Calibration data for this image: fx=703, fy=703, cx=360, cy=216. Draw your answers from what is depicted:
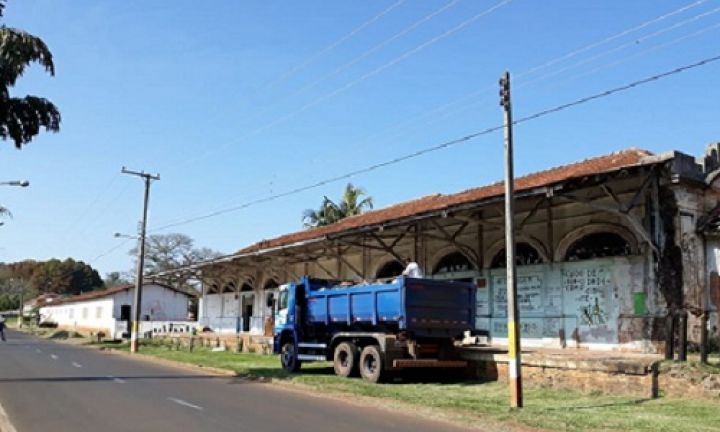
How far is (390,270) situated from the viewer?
30375 mm

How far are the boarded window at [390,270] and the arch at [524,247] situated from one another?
5.85m

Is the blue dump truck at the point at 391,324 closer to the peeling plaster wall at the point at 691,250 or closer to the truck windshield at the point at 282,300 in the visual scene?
the truck windshield at the point at 282,300

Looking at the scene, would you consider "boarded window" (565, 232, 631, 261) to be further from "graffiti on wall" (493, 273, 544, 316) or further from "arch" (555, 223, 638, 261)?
"graffiti on wall" (493, 273, 544, 316)

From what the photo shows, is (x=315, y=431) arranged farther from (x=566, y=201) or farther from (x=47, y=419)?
(x=566, y=201)

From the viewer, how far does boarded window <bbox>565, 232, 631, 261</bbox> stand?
66.4 feet

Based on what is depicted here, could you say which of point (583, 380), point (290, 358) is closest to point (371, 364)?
point (290, 358)

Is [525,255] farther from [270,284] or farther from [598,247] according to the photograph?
[270,284]

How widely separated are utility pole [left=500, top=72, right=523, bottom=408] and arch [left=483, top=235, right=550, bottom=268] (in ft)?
30.1

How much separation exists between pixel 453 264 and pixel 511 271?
1326 cm

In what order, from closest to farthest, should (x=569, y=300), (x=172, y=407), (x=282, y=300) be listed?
(x=172, y=407), (x=569, y=300), (x=282, y=300)

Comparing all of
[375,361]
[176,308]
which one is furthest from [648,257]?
[176,308]

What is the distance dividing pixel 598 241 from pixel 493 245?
4229 mm

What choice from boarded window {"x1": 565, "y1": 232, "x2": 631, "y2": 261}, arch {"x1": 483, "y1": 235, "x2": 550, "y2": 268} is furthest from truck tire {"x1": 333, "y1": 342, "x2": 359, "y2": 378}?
boarded window {"x1": 565, "y1": 232, "x2": 631, "y2": 261}

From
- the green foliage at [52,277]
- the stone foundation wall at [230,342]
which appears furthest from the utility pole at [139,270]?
the green foliage at [52,277]
